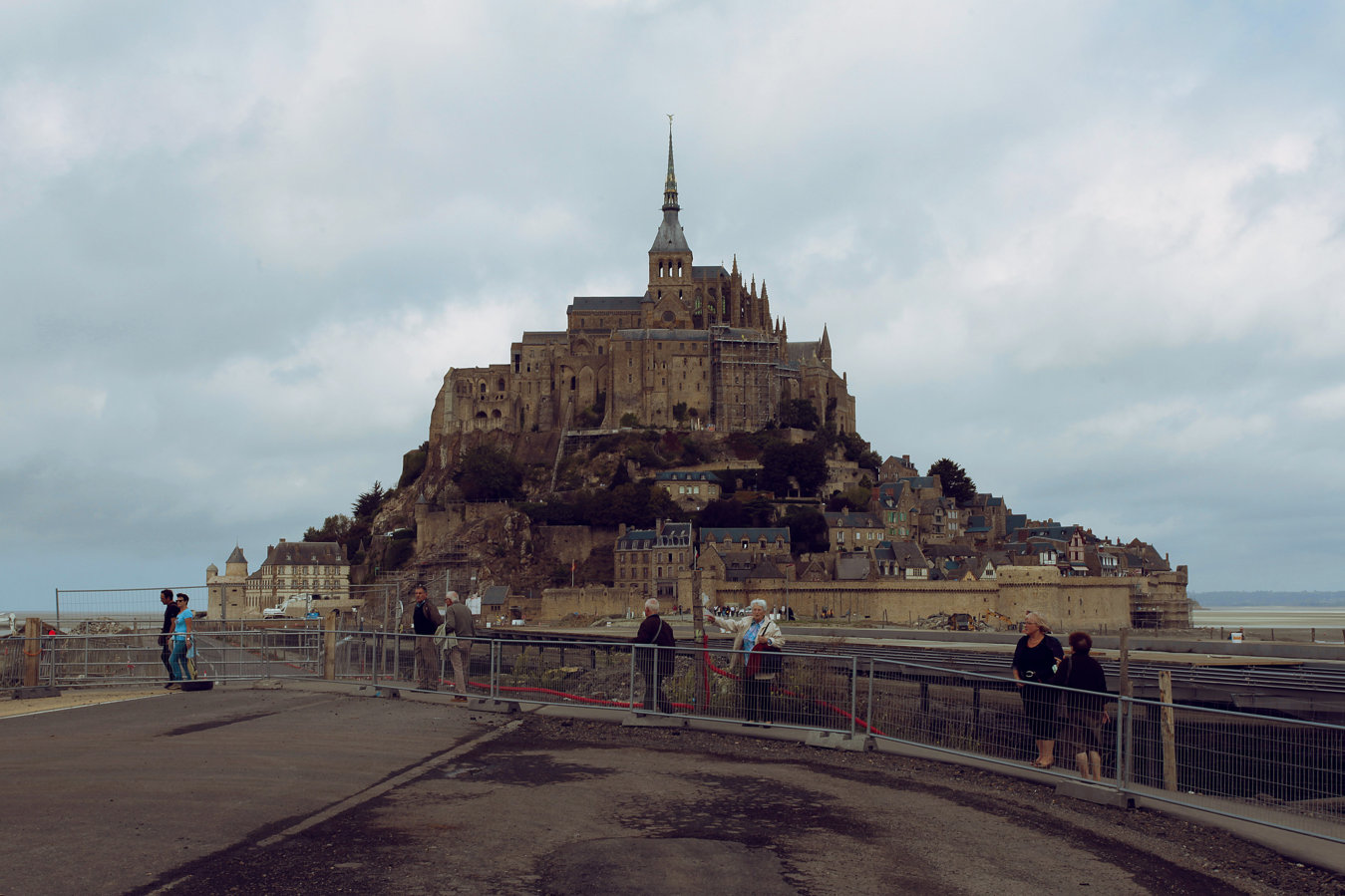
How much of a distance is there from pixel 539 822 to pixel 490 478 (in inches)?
3347

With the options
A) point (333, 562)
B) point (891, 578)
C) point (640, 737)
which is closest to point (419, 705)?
point (640, 737)

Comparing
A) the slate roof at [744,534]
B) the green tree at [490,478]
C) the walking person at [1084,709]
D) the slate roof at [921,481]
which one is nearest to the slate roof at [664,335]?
the green tree at [490,478]

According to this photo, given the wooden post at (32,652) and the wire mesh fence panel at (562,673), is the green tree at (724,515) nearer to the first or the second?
the wire mesh fence panel at (562,673)

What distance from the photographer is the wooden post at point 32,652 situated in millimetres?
17562

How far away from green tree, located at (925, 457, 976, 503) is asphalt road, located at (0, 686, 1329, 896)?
93.8 metres

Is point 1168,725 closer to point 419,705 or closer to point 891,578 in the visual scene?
point 419,705

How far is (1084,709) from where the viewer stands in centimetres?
1028

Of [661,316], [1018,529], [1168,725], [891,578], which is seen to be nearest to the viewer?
[1168,725]

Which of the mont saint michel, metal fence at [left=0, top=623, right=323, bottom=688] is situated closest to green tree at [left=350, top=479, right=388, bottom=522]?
the mont saint michel

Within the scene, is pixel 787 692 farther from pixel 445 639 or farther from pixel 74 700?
pixel 74 700

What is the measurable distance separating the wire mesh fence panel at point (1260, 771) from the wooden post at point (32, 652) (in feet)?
49.7

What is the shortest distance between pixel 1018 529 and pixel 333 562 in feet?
181

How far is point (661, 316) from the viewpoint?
105938mm

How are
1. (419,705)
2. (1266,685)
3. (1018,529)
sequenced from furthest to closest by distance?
1. (1018,529)
2. (1266,685)
3. (419,705)
